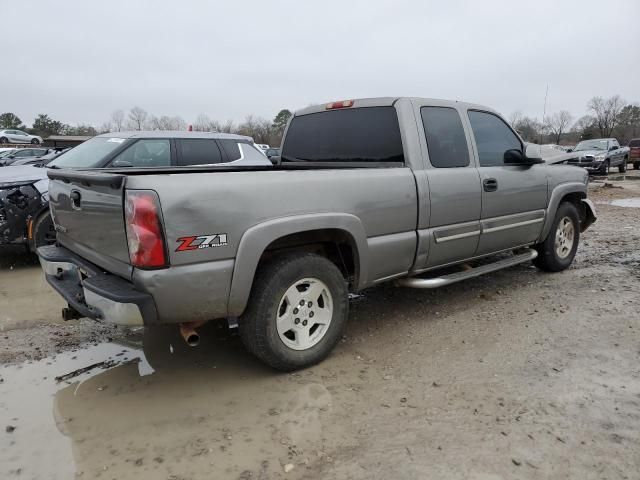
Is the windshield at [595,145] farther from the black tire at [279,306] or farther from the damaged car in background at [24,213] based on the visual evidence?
the black tire at [279,306]

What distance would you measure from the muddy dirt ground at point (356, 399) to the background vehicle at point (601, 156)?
19236mm

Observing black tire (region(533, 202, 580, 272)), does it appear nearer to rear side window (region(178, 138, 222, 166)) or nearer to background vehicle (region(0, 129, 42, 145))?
rear side window (region(178, 138, 222, 166))

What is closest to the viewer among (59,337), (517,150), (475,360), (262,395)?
(262,395)

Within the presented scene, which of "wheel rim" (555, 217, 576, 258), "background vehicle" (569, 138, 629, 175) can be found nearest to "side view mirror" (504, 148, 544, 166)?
"wheel rim" (555, 217, 576, 258)

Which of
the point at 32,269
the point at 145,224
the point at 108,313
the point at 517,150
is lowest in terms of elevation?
the point at 32,269

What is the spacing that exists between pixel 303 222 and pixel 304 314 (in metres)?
0.66

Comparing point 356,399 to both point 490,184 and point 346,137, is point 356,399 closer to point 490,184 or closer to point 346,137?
point 346,137

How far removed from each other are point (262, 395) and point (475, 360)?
1564 mm

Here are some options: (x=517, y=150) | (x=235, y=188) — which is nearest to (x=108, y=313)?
(x=235, y=188)

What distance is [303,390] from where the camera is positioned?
3123 millimetres

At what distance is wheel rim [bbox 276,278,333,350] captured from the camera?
3230mm

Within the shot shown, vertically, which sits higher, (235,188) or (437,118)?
(437,118)

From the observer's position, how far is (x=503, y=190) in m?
4.58

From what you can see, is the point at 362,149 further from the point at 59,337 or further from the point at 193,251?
the point at 59,337
